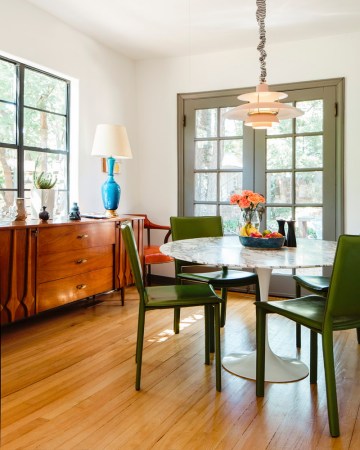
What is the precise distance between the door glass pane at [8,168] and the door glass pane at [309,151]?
8.94 feet

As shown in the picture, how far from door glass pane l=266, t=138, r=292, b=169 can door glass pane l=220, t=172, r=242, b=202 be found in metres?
0.37

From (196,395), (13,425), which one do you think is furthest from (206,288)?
(13,425)

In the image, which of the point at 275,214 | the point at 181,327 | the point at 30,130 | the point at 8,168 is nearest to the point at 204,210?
the point at 275,214

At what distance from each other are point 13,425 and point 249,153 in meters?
3.46

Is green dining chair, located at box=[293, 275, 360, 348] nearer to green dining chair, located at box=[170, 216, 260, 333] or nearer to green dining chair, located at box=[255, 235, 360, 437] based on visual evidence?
green dining chair, located at box=[170, 216, 260, 333]

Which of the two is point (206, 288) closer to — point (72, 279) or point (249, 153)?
point (72, 279)

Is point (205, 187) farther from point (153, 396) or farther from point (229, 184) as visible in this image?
point (153, 396)

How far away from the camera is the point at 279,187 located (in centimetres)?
Answer: 443

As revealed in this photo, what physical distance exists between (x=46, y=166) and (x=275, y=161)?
2.31 meters

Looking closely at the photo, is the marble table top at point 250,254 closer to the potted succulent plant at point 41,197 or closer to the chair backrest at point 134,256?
the chair backrest at point 134,256

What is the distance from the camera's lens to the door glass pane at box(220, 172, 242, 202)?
4.63 meters

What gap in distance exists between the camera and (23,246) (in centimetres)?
292

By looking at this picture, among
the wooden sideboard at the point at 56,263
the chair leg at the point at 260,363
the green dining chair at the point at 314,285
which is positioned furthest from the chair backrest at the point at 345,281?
the wooden sideboard at the point at 56,263

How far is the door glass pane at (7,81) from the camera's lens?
347 cm
